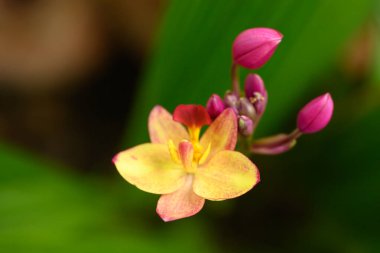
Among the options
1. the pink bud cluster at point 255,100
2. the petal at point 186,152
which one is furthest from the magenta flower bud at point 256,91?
the petal at point 186,152

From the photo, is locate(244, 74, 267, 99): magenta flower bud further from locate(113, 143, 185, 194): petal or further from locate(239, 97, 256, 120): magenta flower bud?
locate(113, 143, 185, 194): petal

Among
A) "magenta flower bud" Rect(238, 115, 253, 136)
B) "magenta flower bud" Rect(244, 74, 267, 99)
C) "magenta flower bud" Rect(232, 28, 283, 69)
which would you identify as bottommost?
"magenta flower bud" Rect(238, 115, 253, 136)

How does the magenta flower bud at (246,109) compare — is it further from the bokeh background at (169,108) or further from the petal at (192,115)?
the bokeh background at (169,108)

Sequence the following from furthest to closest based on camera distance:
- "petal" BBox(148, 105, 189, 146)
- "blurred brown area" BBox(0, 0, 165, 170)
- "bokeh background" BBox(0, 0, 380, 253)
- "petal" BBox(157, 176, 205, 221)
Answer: "blurred brown area" BBox(0, 0, 165, 170) < "bokeh background" BBox(0, 0, 380, 253) < "petal" BBox(148, 105, 189, 146) < "petal" BBox(157, 176, 205, 221)

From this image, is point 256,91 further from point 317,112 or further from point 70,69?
point 70,69

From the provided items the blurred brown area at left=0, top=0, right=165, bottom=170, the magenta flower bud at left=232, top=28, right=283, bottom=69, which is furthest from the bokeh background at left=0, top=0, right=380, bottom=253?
the magenta flower bud at left=232, top=28, right=283, bottom=69

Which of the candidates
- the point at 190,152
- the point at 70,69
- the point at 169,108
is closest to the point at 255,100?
the point at 190,152
